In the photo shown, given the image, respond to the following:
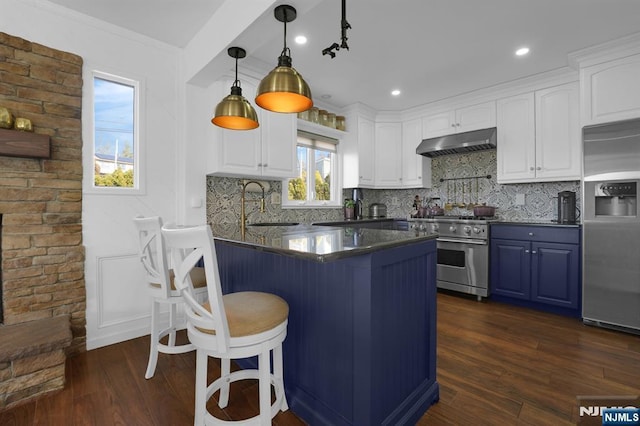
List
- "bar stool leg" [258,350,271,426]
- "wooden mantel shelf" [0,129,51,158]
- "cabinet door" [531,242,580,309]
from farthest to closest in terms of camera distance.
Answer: "cabinet door" [531,242,580,309], "wooden mantel shelf" [0,129,51,158], "bar stool leg" [258,350,271,426]

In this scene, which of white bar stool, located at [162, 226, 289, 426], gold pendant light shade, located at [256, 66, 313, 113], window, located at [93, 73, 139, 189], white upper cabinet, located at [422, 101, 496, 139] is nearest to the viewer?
white bar stool, located at [162, 226, 289, 426]

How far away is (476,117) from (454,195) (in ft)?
3.61

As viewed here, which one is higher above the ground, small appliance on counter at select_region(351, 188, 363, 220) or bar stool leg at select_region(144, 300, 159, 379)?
small appliance on counter at select_region(351, 188, 363, 220)

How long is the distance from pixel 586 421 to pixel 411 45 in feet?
9.61

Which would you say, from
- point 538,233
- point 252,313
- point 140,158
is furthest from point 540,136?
point 140,158

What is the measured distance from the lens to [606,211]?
274 centimetres

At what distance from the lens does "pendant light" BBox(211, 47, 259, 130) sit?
2.04 meters

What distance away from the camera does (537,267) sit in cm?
320

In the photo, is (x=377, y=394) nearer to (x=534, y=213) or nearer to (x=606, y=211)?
(x=606, y=211)

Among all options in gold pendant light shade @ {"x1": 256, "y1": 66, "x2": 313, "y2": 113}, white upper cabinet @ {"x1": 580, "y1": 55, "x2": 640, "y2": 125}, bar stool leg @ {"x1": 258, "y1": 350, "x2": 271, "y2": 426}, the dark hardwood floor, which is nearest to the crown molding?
white upper cabinet @ {"x1": 580, "y1": 55, "x2": 640, "y2": 125}

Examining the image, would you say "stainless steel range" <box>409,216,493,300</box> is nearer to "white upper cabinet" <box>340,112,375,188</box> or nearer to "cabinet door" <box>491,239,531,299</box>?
"cabinet door" <box>491,239,531,299</box>

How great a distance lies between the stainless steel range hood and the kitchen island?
261 cm

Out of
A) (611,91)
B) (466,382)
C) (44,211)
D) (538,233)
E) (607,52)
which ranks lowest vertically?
(466,382)

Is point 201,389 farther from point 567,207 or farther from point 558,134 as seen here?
point 558,134
